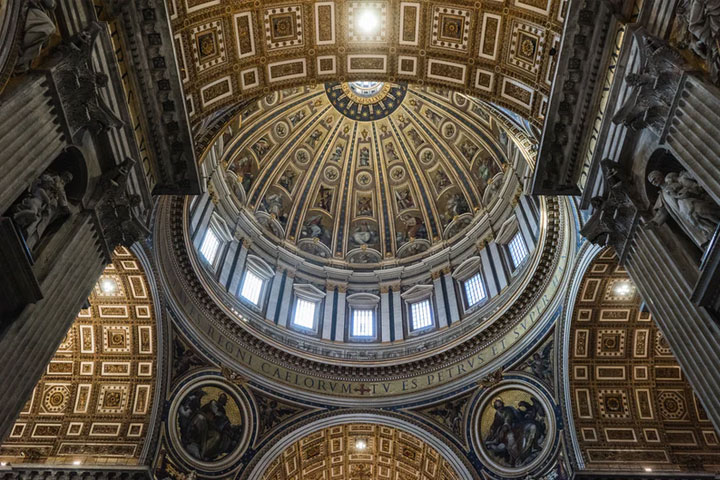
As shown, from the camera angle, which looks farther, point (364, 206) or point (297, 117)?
point (364, 206)

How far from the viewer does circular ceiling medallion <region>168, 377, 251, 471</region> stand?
18594 mm

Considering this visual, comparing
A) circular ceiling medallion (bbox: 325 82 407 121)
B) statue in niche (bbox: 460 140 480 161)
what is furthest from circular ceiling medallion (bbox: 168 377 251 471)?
circular ceiling medallion (bbox: 325 82 407 121)

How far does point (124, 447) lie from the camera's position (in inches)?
677

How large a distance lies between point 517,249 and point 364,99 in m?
14.2

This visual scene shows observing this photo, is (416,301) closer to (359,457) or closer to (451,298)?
(451,298)

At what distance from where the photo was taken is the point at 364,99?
32.6 metres

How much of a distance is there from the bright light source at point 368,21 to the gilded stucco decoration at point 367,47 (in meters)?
0.02

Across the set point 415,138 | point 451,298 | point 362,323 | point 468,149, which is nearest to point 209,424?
point 362,323

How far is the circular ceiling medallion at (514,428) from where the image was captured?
18375mm

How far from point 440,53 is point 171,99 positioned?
6.57m

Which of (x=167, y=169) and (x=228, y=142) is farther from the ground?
(x=228, y=142)

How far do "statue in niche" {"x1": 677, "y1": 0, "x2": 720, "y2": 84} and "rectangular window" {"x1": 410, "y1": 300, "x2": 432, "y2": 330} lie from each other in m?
18.4

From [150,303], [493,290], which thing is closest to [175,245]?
[150,303]

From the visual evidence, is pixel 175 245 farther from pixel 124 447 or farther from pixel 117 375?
pixel 124 447
